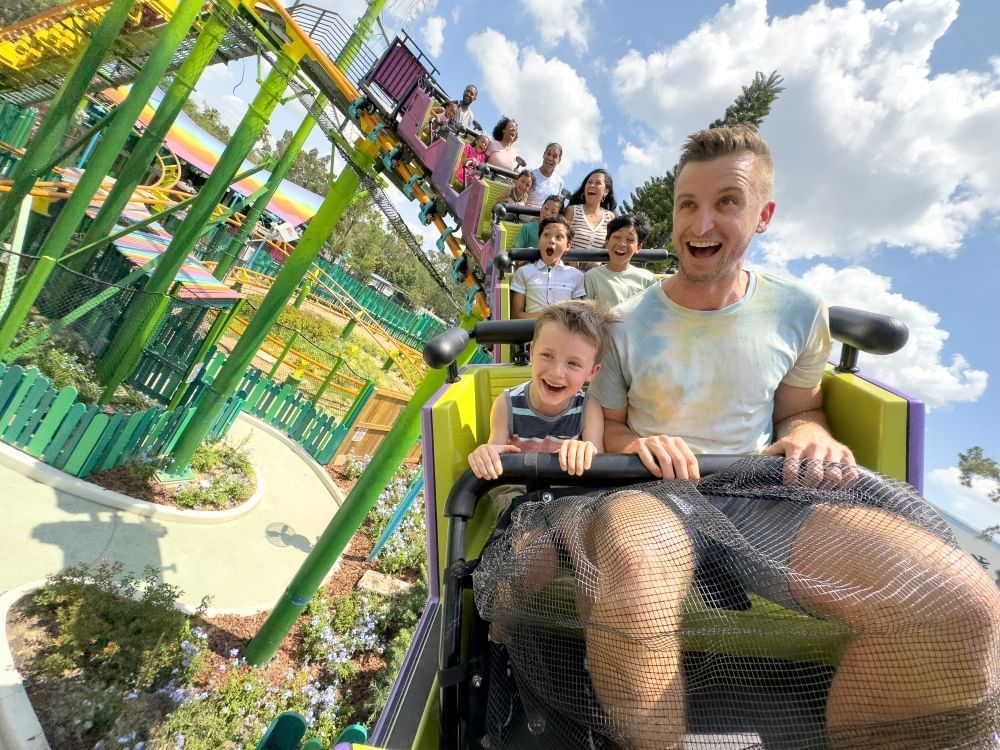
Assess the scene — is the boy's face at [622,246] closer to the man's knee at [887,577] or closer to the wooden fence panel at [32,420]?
the man's knee at [887,577]

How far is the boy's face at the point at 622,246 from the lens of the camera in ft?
8.07

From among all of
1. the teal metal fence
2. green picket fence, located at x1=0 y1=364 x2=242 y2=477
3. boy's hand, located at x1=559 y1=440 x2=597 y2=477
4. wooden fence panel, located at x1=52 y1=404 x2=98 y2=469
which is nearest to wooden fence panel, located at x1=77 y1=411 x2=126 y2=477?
green picket fence, located at x1=0 y1=364 x2=242 y2=477

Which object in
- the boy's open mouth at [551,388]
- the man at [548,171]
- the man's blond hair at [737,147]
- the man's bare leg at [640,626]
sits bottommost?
the man's bare leg at [640,626]

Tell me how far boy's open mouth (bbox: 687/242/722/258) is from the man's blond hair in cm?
13

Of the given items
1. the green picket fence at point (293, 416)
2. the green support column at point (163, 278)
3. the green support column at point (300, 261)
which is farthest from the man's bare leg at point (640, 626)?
the green picket fence at point (293, 416)

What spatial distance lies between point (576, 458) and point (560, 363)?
365 mm

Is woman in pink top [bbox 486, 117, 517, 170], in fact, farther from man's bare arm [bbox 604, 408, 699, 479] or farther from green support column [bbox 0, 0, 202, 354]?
man's bare arm [bbox 604, 408, 699, 479]

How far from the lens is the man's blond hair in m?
1.01

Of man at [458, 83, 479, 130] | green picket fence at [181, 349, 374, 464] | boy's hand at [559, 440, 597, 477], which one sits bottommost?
green picket fence at [181, 349, 374, 464]

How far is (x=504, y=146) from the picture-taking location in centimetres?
606

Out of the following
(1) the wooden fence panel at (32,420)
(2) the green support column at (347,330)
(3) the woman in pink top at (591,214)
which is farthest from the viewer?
(2) the green support column at (347,330)

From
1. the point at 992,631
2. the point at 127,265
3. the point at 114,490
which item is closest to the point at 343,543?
the point at 114,490

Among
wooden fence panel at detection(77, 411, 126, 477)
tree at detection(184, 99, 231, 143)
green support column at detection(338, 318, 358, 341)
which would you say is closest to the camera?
wooden fence panel at detection(77, 411, 126, 477)

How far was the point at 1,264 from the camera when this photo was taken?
5.32 meters
